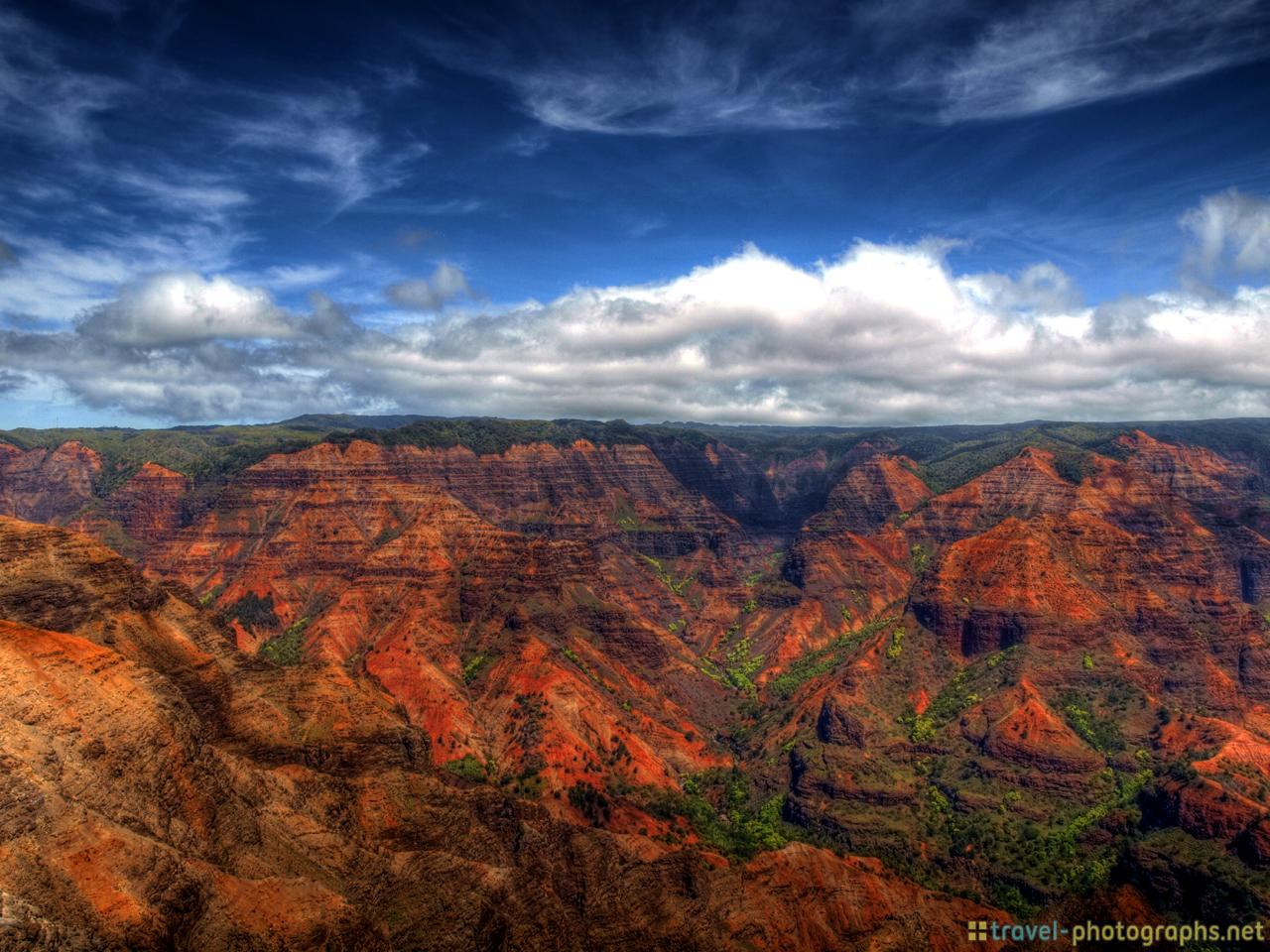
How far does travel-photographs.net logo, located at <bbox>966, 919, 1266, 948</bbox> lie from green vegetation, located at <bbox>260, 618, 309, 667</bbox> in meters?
130

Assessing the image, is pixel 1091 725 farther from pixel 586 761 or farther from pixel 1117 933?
pixel 586 761

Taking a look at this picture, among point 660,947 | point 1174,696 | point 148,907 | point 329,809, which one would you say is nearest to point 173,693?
point 329,809

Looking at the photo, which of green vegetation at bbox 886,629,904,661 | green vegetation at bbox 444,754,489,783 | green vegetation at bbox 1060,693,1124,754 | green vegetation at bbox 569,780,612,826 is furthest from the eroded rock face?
green vegetation at bbox 886,629,904,661

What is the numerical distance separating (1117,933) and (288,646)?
506 feet

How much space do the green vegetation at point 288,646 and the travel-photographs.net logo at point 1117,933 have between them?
12982cm

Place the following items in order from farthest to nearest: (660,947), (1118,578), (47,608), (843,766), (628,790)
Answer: (1118,578)
(843,766)
(628,790)
(47,608)
(660,947)

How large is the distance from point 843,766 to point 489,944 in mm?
89455

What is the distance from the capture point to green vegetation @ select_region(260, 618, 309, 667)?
169500mm

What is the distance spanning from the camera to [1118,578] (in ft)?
619

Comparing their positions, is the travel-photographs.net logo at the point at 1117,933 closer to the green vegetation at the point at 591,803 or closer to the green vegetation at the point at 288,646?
the green vegetation at the point at 591,803

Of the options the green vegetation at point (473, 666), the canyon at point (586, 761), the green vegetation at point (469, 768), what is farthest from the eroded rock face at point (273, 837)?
the green vegetation at point (473, 666)

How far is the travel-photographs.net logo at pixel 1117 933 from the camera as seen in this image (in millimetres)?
79750

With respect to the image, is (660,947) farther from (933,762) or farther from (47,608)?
(933,762)

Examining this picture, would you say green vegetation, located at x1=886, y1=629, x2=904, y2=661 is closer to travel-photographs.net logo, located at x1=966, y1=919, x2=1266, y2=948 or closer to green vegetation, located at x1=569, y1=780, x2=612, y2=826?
green vegetation, located at x1=569, y1=780, x2=612, y2=826
